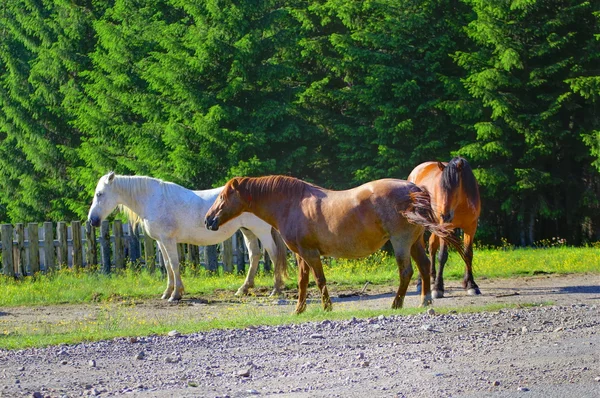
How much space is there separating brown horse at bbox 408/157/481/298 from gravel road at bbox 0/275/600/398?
3060 millimetres

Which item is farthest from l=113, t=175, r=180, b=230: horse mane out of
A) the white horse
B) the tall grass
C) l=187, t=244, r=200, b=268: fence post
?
l=187, t=244, r=200, b=268: fence post

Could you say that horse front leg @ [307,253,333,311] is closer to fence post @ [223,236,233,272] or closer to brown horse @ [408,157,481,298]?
brown horse @ [408,157,481,298]

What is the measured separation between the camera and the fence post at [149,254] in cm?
1977

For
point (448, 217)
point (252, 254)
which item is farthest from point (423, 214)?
point (252, 254)

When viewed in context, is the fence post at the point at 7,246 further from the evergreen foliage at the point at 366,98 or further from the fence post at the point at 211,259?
the fence post at the point at 211,259

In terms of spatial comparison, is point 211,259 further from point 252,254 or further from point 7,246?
point 7,246

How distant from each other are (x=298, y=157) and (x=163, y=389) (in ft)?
49.8

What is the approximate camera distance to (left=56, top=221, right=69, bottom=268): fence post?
796 inches

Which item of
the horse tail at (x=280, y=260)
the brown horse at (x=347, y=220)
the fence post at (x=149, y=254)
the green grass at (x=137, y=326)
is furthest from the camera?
the fence post at (x=149, y=254)

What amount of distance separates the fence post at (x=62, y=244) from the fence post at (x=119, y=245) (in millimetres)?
1088

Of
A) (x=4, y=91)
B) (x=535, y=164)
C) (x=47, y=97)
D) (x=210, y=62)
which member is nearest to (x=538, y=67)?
(x=535, y=164)

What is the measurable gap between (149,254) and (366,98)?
6.53 metres

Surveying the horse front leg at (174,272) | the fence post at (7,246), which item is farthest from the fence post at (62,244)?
the horse front leg at (174,272)

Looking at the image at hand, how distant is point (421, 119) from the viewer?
75.5ft
